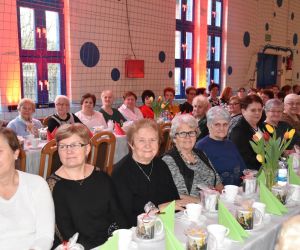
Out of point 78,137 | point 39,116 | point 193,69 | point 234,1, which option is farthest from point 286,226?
point 234,1

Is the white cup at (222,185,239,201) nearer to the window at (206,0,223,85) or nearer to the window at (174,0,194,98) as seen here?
the window at (174,0,194,98)

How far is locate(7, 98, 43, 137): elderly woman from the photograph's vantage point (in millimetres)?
4711

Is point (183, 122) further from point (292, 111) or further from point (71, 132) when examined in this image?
point (292, 111)

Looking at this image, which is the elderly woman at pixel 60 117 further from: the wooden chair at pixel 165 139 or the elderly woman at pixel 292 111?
the elderly woman at pixel 292 111

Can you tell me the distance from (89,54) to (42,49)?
0.87 metres

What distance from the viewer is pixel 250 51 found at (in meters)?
11.1

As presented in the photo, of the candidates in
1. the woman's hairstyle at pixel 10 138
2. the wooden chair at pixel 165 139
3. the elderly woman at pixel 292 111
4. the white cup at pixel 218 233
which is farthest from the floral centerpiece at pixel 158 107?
the white cup at pixel 218 233

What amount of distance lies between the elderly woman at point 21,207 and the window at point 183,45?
7.36m

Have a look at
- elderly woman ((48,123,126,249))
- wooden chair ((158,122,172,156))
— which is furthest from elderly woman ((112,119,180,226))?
wooden chair ((158,122,172,156))

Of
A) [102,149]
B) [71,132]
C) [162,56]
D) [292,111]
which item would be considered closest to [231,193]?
[71,132]

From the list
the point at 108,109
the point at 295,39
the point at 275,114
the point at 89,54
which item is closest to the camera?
the point at 275,114

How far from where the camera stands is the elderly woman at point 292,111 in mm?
4254

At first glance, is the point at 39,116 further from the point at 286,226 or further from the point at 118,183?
the point at 286,226

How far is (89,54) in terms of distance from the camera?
21.8 feet
